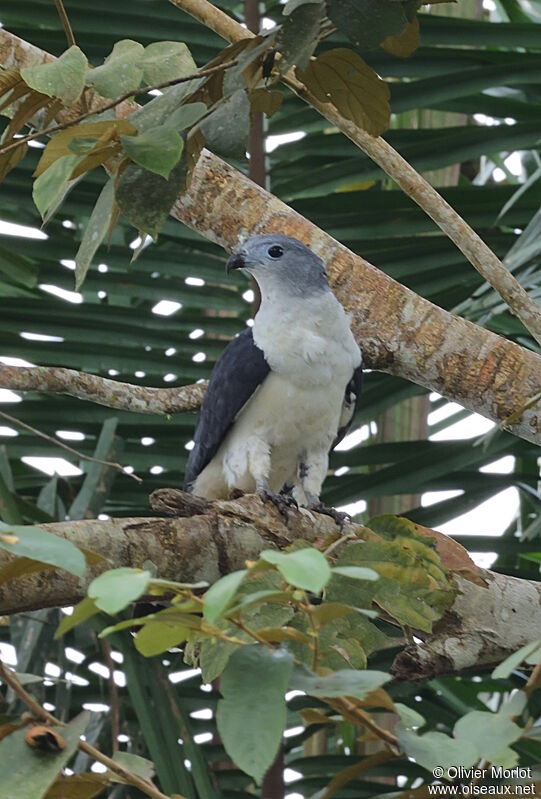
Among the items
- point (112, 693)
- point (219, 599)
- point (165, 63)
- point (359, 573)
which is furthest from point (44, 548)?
point (112, 693)

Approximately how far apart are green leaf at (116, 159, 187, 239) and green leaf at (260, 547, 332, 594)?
76 cm

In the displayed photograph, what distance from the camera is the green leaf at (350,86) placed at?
1.73m

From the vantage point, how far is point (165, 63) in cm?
173

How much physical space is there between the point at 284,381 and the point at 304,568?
7.29 feet

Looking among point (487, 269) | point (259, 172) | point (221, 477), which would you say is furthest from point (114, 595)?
point (259, 172)

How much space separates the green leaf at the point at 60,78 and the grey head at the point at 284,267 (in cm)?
158

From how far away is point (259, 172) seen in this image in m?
3.66

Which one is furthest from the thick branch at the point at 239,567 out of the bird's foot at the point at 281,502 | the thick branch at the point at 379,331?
the thick branch at the point at 379,331

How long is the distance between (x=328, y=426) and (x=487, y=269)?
110cm

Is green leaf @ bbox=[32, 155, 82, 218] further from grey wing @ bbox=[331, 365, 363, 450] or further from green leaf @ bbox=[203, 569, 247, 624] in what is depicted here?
grey wing @ bbox=[331, 365, 363, 450]

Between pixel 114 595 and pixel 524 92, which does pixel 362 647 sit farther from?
pixel 524 92

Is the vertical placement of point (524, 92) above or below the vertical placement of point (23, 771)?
above

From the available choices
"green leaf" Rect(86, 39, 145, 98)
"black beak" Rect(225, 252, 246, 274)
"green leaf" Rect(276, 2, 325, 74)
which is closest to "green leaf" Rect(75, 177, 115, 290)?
"green leaf" Rect(86, 39, 145, 98)

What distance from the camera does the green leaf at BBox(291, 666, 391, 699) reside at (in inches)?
44.5
